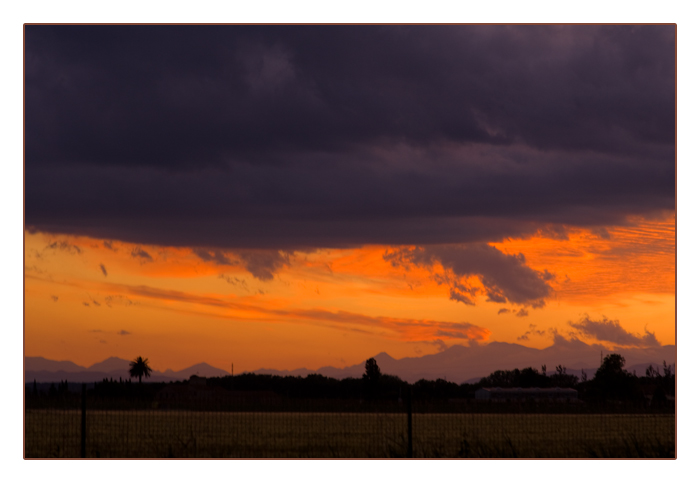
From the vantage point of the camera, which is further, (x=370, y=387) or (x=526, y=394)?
(x=526, y=394)

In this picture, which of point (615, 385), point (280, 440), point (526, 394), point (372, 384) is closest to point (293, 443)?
point (280, 440)

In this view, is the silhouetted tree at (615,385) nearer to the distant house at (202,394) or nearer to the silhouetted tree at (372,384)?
the silhouetted tree at (372,384)

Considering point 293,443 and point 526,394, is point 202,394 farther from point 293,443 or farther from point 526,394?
point 526,394

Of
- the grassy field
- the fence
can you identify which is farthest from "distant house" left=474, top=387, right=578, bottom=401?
the grassy field

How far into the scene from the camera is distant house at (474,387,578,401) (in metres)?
52.2

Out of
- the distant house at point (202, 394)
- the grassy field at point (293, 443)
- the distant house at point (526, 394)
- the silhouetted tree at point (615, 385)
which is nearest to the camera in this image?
the grassy field at point (293, 443)

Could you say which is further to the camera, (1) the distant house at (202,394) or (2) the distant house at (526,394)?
(2) the distant house at (526,394)

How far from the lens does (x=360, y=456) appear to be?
750 inches

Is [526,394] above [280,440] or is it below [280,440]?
below

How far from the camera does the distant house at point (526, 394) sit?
5216 centimetres

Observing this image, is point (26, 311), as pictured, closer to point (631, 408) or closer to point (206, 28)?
point (206, 28)

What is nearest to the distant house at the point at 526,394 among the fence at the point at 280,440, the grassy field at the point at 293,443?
the fence at the point at 280,440

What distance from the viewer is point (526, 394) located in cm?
6412

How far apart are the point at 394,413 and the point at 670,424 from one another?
22.8m
